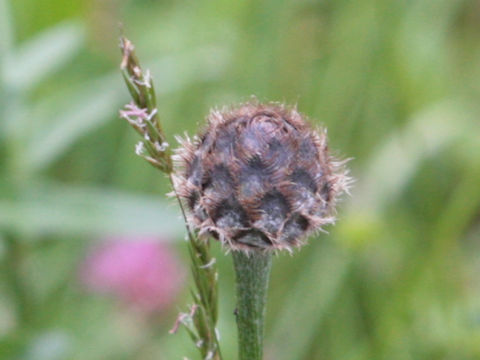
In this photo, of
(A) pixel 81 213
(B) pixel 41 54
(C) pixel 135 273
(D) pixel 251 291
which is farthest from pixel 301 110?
(D) pixel 251 291

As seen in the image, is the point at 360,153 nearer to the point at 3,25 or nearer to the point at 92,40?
the point at 92,40

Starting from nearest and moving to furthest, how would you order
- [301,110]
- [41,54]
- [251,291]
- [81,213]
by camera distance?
[251,291]
[81,213]
[41,54]
[301,110]

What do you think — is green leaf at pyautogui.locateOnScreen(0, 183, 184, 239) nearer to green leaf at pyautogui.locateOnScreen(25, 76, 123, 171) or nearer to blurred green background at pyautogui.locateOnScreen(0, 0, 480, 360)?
blurred green background at pyautogui.locateOnScreen(0, 0, 480, 360)

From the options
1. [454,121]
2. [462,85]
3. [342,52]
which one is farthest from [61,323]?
[462,85]

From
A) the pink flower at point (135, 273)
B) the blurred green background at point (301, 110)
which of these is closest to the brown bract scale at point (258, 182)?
the blurred green background at point (301, 110)

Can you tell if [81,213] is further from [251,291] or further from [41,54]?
[251,291]

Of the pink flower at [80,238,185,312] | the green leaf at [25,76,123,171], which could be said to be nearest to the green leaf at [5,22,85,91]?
the green leaf at [25,76,123,171]
